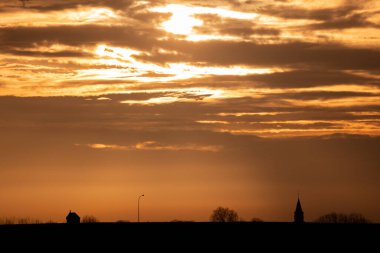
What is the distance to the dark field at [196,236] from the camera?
113 meters

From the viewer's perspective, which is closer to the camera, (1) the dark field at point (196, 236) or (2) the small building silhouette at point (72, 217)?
(1) the dark field at point (196, 236)

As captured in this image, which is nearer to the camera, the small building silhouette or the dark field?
the dark field

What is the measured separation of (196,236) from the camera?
11888 cm

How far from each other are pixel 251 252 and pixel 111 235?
60.6 ft

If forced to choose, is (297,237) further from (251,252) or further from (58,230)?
(58,230)

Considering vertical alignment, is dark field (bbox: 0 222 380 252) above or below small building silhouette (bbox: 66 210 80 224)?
below

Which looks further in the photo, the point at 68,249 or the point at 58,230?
the point at 58,230

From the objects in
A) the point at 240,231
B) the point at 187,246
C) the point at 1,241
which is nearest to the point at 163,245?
the point at 187,246

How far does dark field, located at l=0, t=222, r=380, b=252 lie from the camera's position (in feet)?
372

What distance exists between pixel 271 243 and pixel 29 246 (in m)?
30.0

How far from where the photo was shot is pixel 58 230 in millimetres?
119188

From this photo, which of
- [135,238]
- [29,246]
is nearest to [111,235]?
[135,238]

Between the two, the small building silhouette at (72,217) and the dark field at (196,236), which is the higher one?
the small building silhouette at (72,217)

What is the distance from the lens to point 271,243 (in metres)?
114
